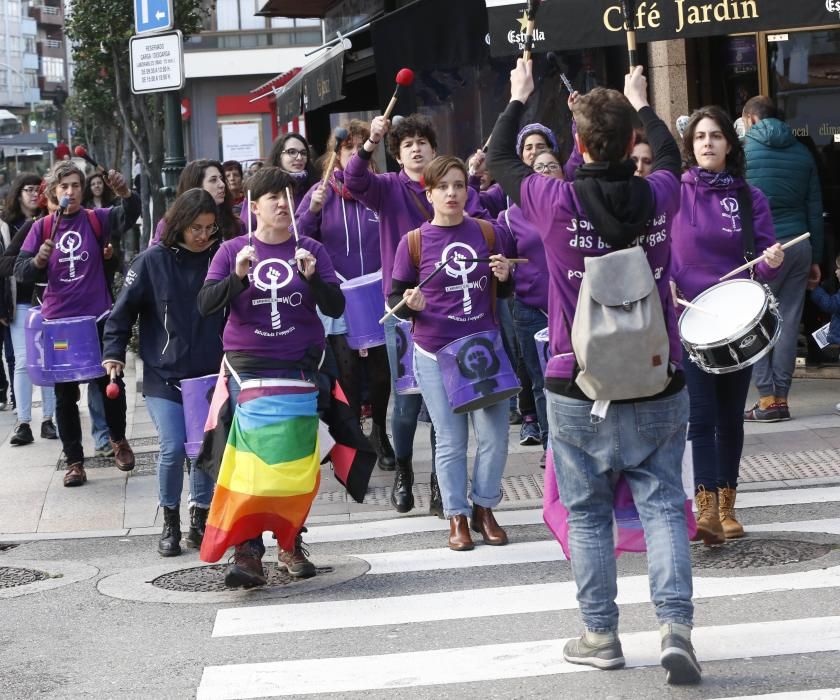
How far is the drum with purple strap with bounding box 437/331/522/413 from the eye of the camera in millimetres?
7113

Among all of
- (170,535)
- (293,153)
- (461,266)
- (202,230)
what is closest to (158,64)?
(293,153)

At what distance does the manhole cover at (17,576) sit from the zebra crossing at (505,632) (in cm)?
140

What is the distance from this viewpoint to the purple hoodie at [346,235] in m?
9.26

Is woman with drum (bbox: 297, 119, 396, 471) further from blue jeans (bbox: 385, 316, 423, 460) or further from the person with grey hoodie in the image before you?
the person with grey hoodie

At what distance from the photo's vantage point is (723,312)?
6.31m

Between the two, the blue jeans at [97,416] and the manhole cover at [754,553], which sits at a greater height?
the blue jeans at [97,416]

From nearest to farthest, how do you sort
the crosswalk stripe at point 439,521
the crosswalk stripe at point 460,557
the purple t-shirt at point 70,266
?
the crosswalk stripe at point 460,557 < the crosswalk stripe at point 439,521 < the purple t-shirt at point 70,266

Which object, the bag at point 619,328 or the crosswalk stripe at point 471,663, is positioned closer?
the bag at point 619,328

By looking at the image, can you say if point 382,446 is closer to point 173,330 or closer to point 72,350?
point 72,350

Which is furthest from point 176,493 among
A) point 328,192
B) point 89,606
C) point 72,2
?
point 72,2

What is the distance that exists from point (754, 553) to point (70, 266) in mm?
5173

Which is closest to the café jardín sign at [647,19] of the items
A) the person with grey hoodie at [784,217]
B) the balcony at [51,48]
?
the person with grey hoodie at [784,217]

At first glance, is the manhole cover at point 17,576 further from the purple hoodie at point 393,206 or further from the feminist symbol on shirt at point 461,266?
the feminist symbol on shirt at point 461,266

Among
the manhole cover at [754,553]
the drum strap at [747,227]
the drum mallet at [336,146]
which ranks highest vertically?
the drum mallet at [336,146]
